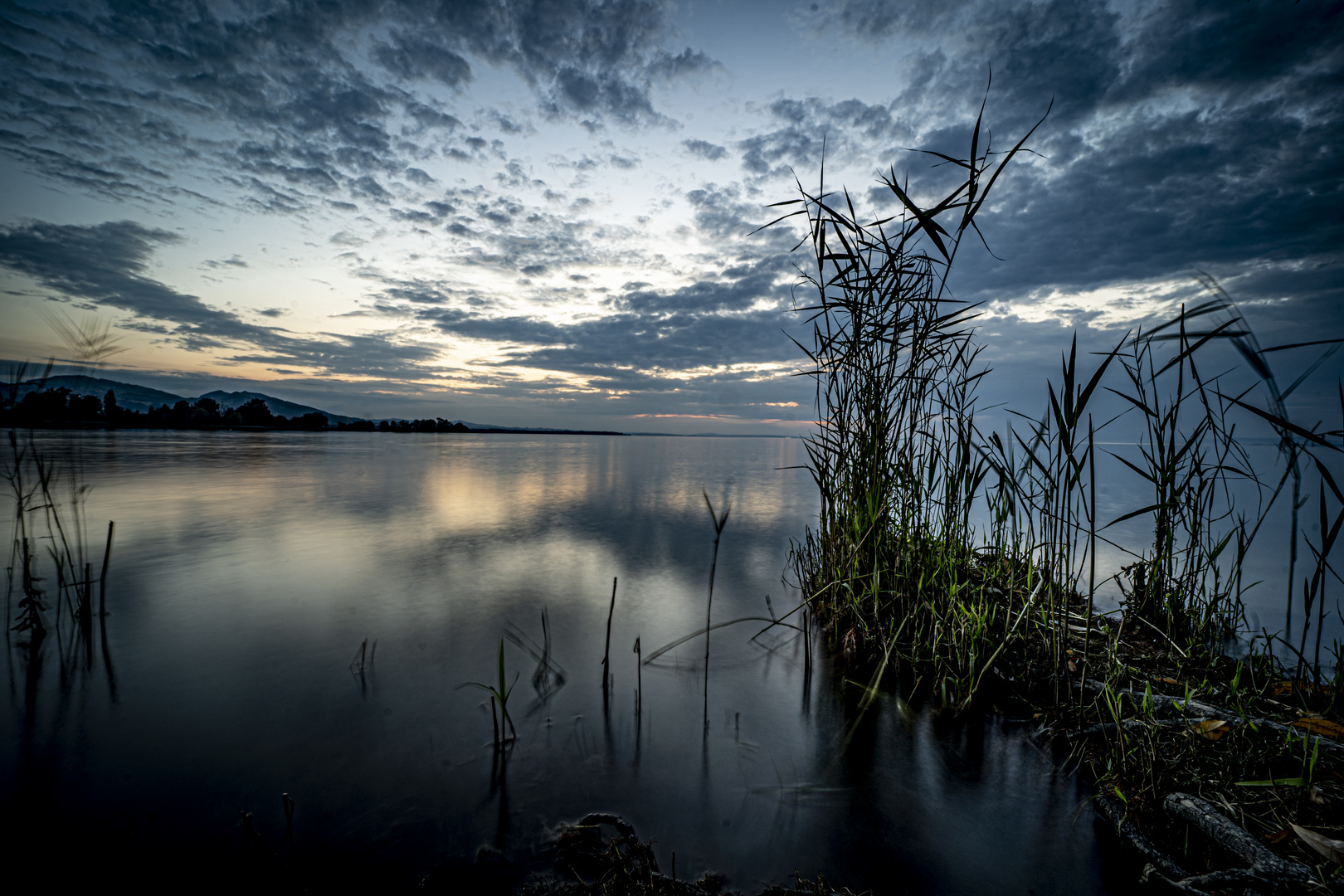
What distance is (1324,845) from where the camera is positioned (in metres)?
1.17

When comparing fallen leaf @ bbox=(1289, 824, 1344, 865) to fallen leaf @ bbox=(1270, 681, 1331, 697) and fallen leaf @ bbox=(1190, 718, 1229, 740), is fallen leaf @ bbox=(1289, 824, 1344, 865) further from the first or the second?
fallen leaf @ bbox=(1270, 681, 1331, 697)

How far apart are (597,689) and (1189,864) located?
2.25 meters

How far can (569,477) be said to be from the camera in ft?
42.9

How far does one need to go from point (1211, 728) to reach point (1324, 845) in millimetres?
582

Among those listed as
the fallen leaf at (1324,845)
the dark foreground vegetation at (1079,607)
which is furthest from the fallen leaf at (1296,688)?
the fallen leaf at (1324,845)

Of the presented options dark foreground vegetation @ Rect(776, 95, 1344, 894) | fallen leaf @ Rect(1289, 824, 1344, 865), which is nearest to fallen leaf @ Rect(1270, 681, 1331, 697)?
dark foreground vegetation @ Rect(776, 95, 1344, 894)

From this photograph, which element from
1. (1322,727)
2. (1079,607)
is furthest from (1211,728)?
(1079,607)

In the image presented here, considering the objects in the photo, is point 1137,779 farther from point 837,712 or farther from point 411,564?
Result: point 411,564

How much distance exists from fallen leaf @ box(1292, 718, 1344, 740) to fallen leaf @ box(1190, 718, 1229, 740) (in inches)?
12.8

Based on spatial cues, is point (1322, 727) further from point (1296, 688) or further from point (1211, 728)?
point (1211, 728)

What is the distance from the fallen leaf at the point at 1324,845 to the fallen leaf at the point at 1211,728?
46 cm

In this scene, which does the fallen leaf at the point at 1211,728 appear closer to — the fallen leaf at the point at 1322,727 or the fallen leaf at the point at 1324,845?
the fallen leaf at the point at 1322,727

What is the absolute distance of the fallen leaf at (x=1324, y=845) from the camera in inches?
45.3

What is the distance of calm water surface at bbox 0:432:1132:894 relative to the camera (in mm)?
1575
